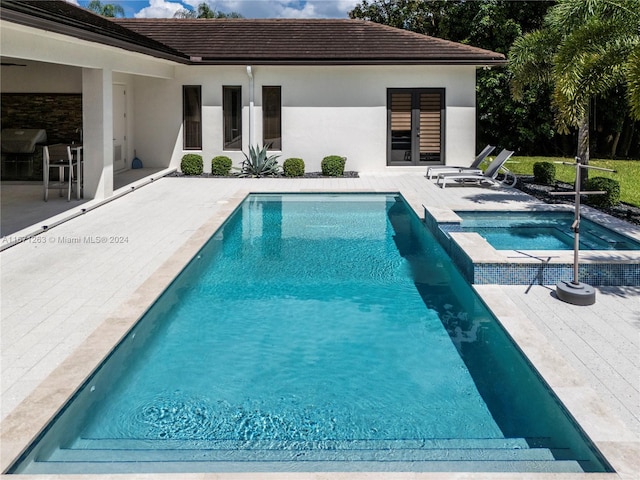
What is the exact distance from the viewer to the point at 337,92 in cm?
2000

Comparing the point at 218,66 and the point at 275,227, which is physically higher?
the point at 218,66

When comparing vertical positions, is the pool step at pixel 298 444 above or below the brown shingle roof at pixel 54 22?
below

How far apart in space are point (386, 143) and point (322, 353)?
14880 mm

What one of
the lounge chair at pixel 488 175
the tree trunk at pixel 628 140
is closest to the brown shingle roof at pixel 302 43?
the lounge chair at pixel 488 175

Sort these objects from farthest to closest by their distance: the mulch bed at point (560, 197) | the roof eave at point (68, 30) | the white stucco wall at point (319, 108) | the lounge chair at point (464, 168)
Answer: the white stucco wall at point (319, 108)
the lounge chair at point (464, 168)
the mulch bed at point (560, 197)
the roof eave at point (68, 30)

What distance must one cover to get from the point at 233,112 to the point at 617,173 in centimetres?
1174

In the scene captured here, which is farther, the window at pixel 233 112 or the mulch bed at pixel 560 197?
the window at pixel 233 112

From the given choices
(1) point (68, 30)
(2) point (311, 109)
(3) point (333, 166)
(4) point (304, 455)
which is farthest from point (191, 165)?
(4) point (304, 455)

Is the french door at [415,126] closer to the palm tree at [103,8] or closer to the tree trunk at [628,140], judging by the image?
the tree trunk at [628,140]

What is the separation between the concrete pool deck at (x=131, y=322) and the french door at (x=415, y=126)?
30.5ft

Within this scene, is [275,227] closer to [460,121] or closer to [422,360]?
[422,360]

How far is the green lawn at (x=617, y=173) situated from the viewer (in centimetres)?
1598

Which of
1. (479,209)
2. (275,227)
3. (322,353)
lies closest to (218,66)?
(275,227)

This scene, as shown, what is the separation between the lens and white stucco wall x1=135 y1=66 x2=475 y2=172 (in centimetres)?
1994
